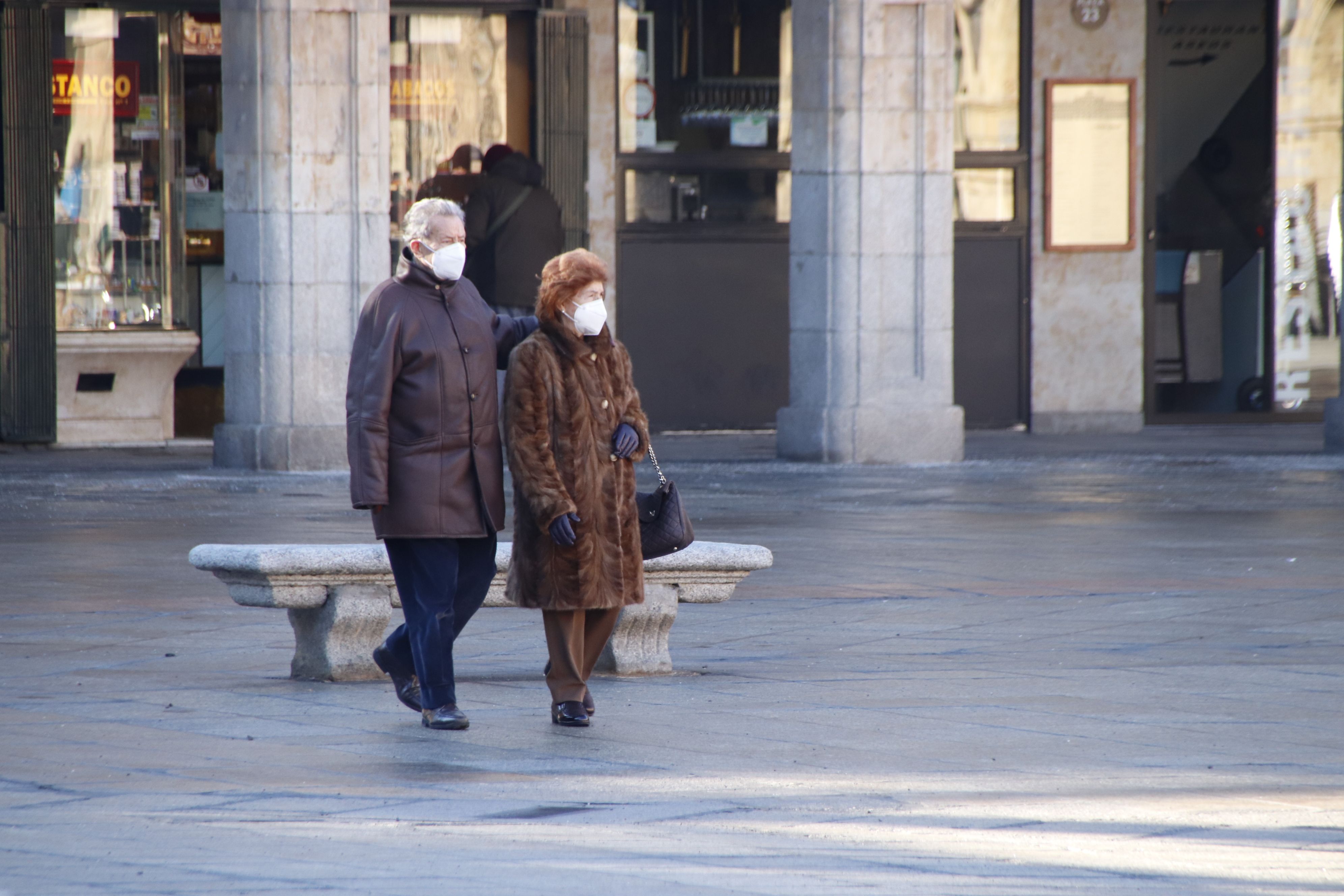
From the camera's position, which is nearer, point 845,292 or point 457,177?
point 845,292

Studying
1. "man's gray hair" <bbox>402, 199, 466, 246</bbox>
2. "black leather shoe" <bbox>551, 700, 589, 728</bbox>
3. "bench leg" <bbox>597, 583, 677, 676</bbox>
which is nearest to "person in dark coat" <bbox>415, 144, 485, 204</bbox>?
"bench leg" <bbox>597, 583, 677, 676</bbox>

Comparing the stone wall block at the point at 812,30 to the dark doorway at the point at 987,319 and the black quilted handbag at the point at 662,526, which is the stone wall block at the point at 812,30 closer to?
the dark doorway at the point at 987,319

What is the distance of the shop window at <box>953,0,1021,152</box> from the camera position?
18344 mm

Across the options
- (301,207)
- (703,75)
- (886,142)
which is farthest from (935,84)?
(301,207)

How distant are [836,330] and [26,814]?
1087 centimetres

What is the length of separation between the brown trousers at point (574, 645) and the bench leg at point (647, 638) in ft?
1.90

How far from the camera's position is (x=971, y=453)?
16719 millimetres

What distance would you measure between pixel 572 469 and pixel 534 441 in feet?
0.50

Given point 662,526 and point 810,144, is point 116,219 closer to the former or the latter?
point 810,144

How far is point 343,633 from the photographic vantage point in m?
7.21

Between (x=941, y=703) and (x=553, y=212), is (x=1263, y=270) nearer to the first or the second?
(x=553, y=212)

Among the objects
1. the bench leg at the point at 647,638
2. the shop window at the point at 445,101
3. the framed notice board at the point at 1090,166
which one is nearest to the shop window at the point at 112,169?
the shop window at the point at 445,101

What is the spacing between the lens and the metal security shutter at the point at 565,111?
1705 centimetres

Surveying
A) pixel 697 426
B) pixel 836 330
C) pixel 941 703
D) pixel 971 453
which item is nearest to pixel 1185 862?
pixel 941 703
